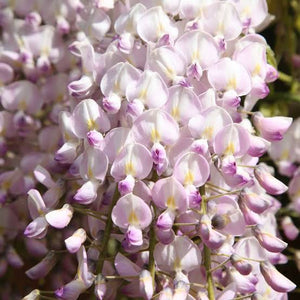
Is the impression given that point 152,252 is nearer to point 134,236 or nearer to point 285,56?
point 134,236

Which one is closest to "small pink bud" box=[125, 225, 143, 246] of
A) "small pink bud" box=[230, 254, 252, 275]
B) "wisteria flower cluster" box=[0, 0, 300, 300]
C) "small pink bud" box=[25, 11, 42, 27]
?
"wisteria flower cluster" box=[0, 0, 300, 300]

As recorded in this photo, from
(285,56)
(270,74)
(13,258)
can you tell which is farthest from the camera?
(285,56)

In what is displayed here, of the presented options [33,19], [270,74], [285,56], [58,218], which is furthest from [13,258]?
[285,56]

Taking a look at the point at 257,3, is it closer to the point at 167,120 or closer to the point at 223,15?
the point at 223,15

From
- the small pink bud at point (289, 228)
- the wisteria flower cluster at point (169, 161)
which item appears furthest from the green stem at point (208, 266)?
the small pink bud at point (289, 228)

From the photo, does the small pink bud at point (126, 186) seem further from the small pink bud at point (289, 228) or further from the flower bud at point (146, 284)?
the small pink bud at point (289, 228)

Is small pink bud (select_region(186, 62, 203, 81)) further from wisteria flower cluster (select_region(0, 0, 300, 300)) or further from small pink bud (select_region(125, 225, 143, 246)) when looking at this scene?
small pink bud (select_region(125, 225, 143, 246))

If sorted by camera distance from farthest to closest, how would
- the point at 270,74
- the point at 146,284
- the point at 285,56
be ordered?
the point at 285,56, the point at 270,74, the point at 146,284

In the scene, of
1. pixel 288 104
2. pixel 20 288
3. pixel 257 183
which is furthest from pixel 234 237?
pixel 20 288

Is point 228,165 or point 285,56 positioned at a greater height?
point 228,165
